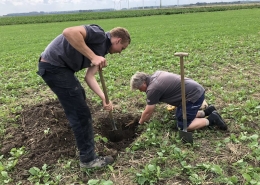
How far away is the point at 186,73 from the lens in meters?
7.65

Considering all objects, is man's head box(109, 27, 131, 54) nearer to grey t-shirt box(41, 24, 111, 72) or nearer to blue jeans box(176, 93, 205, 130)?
grey t-shirt box(41, 24, 111, 72)

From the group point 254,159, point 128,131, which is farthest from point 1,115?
point 254,159

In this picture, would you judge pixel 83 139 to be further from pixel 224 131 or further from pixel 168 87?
pixel 224 131

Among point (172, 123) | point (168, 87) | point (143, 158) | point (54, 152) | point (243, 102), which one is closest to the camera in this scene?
point (143, 158)

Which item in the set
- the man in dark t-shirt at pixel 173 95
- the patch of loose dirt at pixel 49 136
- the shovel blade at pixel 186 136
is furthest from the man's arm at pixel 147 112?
the shovel blade at pixel 186 136

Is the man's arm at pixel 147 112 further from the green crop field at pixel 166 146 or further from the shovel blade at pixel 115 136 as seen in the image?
the shovel blade at pixel 115 136

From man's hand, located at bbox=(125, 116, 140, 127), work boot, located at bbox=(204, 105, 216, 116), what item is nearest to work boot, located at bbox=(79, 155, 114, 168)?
man's hand, located at bbox=(125, 116, 140, 127)

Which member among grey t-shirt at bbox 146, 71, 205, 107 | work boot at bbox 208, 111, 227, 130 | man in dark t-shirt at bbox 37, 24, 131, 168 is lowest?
work boot at bbox 208, 111, 227, 130

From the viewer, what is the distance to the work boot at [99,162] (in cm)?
363

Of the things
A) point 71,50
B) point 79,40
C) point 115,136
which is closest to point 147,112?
point 115,136

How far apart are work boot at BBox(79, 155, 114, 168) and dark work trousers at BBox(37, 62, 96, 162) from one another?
8 centimetres

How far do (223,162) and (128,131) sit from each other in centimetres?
183

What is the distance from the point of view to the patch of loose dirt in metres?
4.00

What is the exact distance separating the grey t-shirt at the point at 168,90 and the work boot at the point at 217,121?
38 cm
